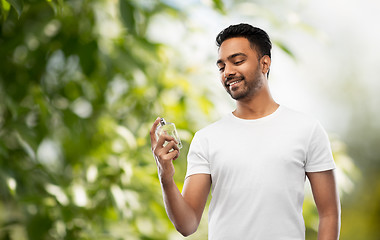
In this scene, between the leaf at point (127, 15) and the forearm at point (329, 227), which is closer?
the forearm at point (329, 227)

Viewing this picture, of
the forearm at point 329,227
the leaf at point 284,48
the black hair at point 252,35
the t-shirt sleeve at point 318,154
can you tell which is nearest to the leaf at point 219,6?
the leaf at point 284,48

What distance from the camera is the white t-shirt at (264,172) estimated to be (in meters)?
0.77

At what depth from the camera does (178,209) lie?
77 cm

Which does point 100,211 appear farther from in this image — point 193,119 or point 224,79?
point 224,79

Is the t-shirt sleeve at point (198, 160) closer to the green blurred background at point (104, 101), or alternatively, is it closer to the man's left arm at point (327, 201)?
the man's left arm at point (327, 201)

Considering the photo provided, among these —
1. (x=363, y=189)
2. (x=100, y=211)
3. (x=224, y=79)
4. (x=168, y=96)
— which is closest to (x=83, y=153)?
(x=100, y=211)

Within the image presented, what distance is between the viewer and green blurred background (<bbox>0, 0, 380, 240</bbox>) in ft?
4.18

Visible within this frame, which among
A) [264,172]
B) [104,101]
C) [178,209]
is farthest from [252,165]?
[104,101]

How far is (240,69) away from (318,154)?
17cm

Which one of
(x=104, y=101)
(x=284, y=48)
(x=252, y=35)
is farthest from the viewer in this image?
(x=104, y=101)

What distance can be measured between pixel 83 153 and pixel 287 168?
30.8 inches

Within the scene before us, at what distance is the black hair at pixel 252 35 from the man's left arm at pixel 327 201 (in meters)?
0.21

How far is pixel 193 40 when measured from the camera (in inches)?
57.6

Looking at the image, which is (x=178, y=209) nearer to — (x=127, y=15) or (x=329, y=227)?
(x=329, y=227)
